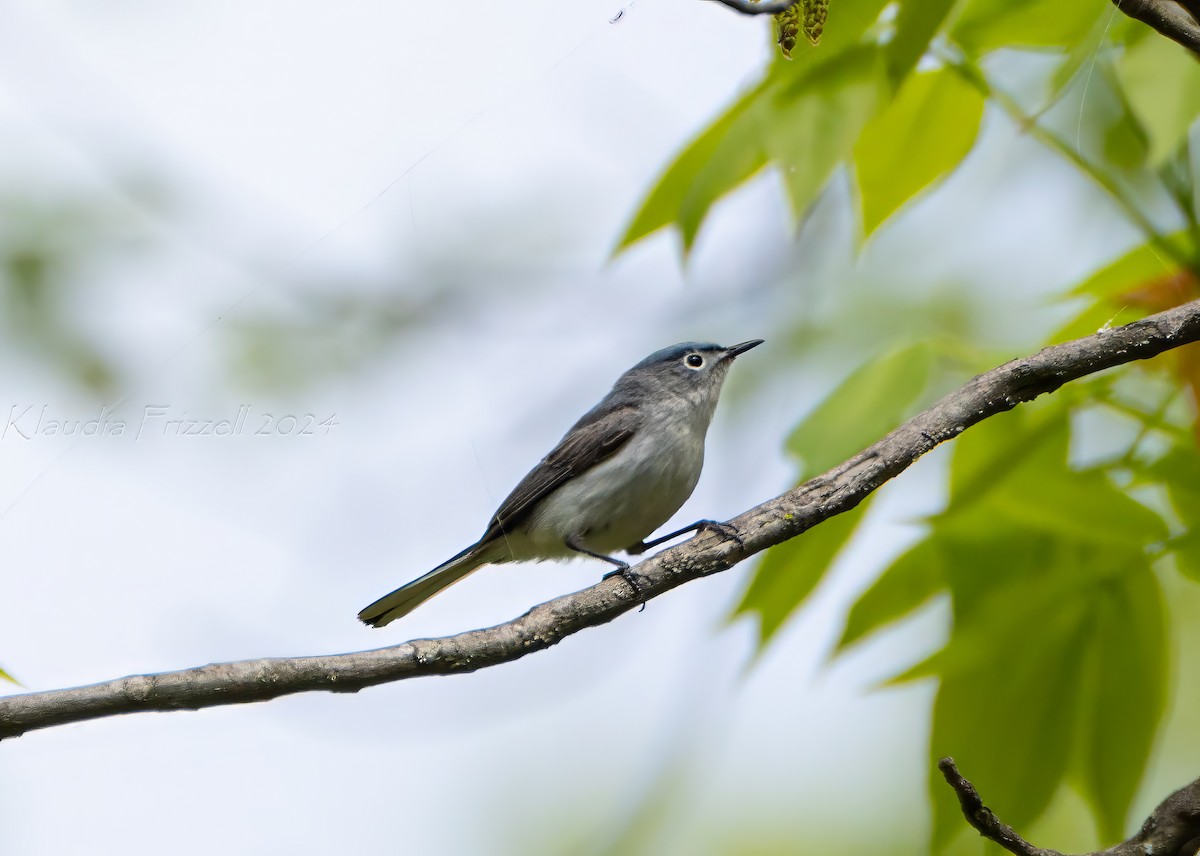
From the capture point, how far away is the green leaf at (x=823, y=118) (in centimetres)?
194

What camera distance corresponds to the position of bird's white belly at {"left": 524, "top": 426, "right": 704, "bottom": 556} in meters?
3.20

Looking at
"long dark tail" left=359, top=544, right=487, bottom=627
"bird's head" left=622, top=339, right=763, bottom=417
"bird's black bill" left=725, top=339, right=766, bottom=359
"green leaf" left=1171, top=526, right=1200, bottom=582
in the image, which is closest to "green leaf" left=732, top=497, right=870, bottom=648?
"green leaf" left=1171, top=526, right=1200, bottom=582

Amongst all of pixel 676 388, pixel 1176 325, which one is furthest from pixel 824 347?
pixel 1176 325

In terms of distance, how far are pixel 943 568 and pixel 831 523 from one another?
0.22 meters

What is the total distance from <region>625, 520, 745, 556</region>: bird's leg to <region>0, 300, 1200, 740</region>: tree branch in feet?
0.05

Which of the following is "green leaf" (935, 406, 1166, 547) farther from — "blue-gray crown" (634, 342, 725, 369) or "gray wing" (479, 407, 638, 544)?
"blue-gray crown" (634, 342, 725, 369)

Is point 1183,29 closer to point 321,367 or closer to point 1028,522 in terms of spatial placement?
point 1028,522

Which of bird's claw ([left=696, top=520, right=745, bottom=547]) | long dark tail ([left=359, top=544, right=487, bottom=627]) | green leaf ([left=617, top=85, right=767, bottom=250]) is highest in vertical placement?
green leaf ([left=617, top=85, right=767, bottom=250])

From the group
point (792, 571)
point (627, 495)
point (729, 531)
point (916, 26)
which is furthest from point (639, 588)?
point (627, 495)

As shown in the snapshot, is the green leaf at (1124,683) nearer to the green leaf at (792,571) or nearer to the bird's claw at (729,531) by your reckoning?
the green leaf at (792,571)

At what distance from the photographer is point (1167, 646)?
2.05 metres

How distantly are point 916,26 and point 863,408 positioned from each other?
720 millimetres

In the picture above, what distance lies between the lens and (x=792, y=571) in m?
2.17

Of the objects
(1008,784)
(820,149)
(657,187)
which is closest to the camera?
(820,149)
